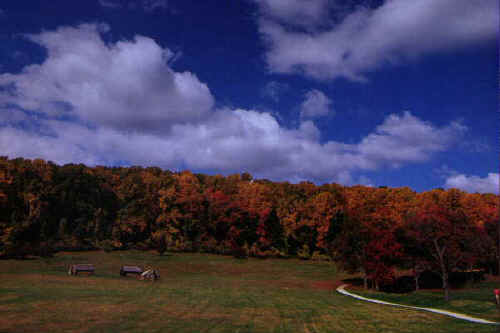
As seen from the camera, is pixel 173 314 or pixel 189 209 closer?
pixel 173 314

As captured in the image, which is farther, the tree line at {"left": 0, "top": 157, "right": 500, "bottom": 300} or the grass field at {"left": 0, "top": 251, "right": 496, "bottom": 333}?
the tree line at {"left": 0, "top": 157, "right": 500, "bottom": 300}

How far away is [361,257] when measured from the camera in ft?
124

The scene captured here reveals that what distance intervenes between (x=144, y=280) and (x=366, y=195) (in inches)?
1808

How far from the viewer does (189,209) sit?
214 ft

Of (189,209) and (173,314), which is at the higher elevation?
(189,209)

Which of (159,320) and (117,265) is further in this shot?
(117,265)

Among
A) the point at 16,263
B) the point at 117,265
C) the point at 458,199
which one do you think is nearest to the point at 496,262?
the point at 458,199

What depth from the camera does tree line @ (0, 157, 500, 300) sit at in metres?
54.6

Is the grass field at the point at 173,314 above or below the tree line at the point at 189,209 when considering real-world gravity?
below

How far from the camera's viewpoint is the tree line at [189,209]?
54584 mm

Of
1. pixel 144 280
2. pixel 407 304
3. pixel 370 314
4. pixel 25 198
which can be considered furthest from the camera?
pixel 25 198

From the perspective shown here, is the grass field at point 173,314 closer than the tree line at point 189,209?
Yes

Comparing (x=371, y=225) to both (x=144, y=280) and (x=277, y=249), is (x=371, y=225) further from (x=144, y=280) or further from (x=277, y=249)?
(x=277, y=249)

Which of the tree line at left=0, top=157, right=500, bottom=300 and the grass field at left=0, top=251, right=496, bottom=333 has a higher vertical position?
the tree line at left=0, top=157, right=500, bottom=300
